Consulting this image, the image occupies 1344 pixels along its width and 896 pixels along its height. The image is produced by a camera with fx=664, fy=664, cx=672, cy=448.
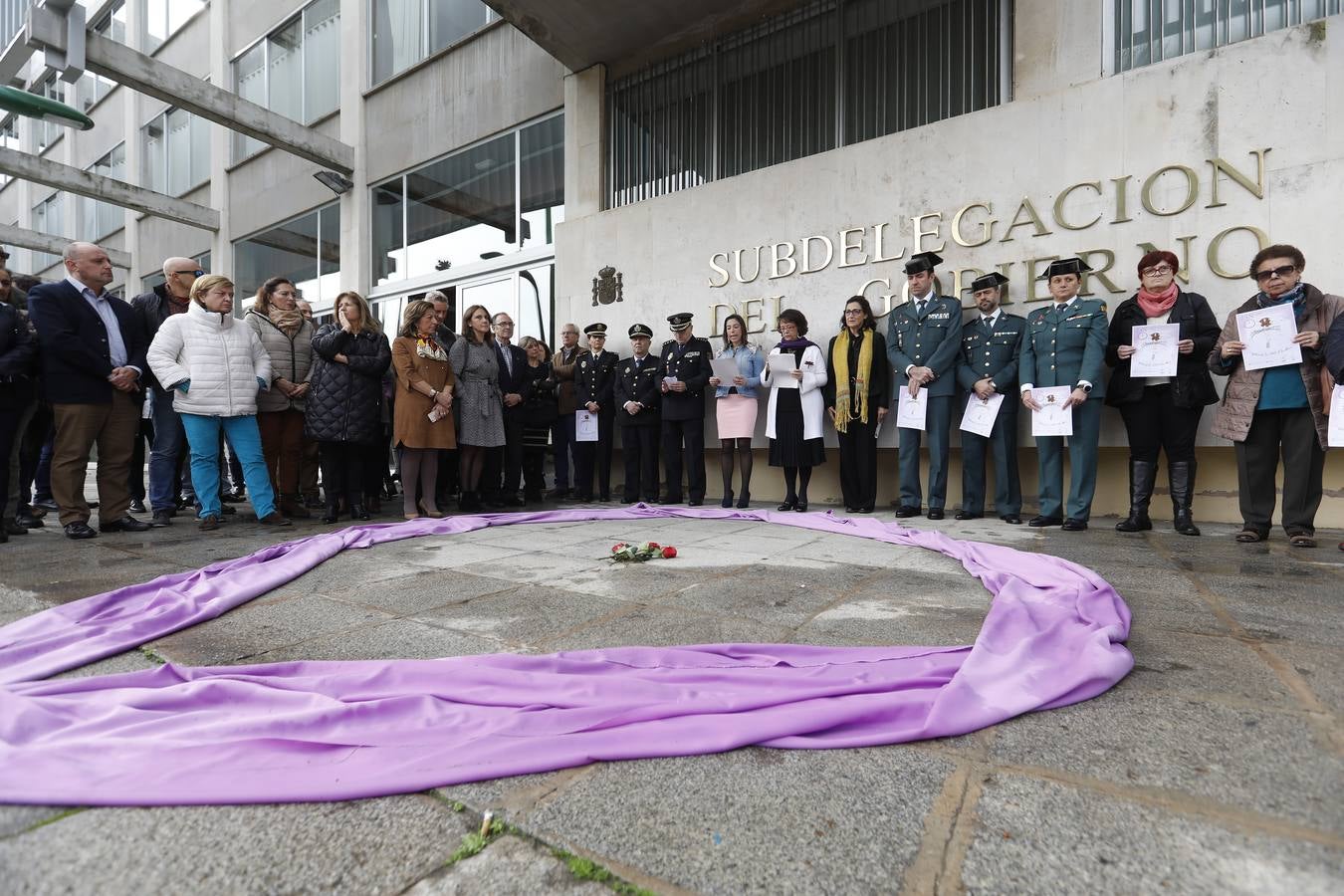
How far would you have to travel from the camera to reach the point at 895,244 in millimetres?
5883

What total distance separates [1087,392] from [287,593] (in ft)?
16.0

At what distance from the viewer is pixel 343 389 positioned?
4.98 meters

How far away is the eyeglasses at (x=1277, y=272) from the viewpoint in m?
3.84

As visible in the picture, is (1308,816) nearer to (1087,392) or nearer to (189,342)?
(1087,392)

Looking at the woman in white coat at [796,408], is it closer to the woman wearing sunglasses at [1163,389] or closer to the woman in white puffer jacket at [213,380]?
the woman wearing sunglasses at [1163,389]

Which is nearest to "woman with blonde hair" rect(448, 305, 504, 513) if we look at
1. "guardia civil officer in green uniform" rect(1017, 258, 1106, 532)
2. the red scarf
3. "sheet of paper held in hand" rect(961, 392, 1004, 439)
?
"sheet of paper held in hand" rect(961, 392, 1004, 439)

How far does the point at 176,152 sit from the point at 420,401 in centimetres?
1401

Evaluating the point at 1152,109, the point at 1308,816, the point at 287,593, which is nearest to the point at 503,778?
the point at 1308,816

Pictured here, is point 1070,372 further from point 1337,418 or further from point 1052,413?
point 1337,418

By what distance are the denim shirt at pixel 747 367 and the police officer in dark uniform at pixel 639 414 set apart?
0.70 m

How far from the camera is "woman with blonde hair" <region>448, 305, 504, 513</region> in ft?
18.6

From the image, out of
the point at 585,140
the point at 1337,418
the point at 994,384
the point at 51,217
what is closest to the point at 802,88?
the point at 585,140

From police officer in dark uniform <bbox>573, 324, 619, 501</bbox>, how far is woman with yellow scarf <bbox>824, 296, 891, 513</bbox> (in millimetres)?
2299

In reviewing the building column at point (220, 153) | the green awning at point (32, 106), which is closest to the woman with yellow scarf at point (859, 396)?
the green awning at point (32, 106)
